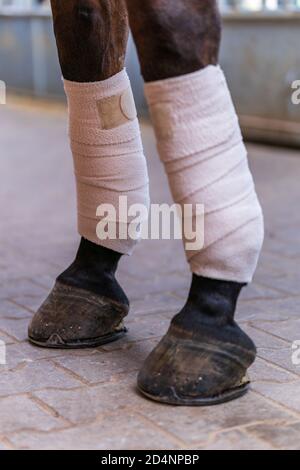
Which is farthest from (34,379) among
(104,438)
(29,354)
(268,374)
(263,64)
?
(263,64)

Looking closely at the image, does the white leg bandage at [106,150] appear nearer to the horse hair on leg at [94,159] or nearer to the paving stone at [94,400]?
the horse hair on leg at [94,159]

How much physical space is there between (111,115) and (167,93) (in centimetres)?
35

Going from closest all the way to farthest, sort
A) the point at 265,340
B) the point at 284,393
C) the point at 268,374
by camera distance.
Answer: the point at 284,393
the point at 268,374
the point at 265,340

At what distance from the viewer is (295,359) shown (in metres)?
1.82

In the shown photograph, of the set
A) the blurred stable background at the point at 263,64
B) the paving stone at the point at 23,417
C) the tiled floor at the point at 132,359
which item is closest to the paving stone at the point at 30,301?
the tiled floor at the point at 132,359

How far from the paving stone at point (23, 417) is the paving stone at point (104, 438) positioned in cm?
3

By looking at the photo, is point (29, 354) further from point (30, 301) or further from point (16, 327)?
point (30, 301)

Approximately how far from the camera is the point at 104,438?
1424mm

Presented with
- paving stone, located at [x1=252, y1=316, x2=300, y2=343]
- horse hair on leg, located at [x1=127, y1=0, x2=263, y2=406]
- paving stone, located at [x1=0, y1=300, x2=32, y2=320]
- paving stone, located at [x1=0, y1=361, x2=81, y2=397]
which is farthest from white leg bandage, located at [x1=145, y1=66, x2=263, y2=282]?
paving stone, located at [x1=0, y1=300, x2=32, y2=320]

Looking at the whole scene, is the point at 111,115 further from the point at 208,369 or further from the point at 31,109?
the point at 31,109

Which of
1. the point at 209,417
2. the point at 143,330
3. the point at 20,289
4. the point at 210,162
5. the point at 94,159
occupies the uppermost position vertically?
the point at 210,162

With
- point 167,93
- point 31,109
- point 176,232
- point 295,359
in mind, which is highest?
point 167,93

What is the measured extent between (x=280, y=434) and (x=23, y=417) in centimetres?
43

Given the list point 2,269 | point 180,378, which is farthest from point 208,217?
point 2,269
